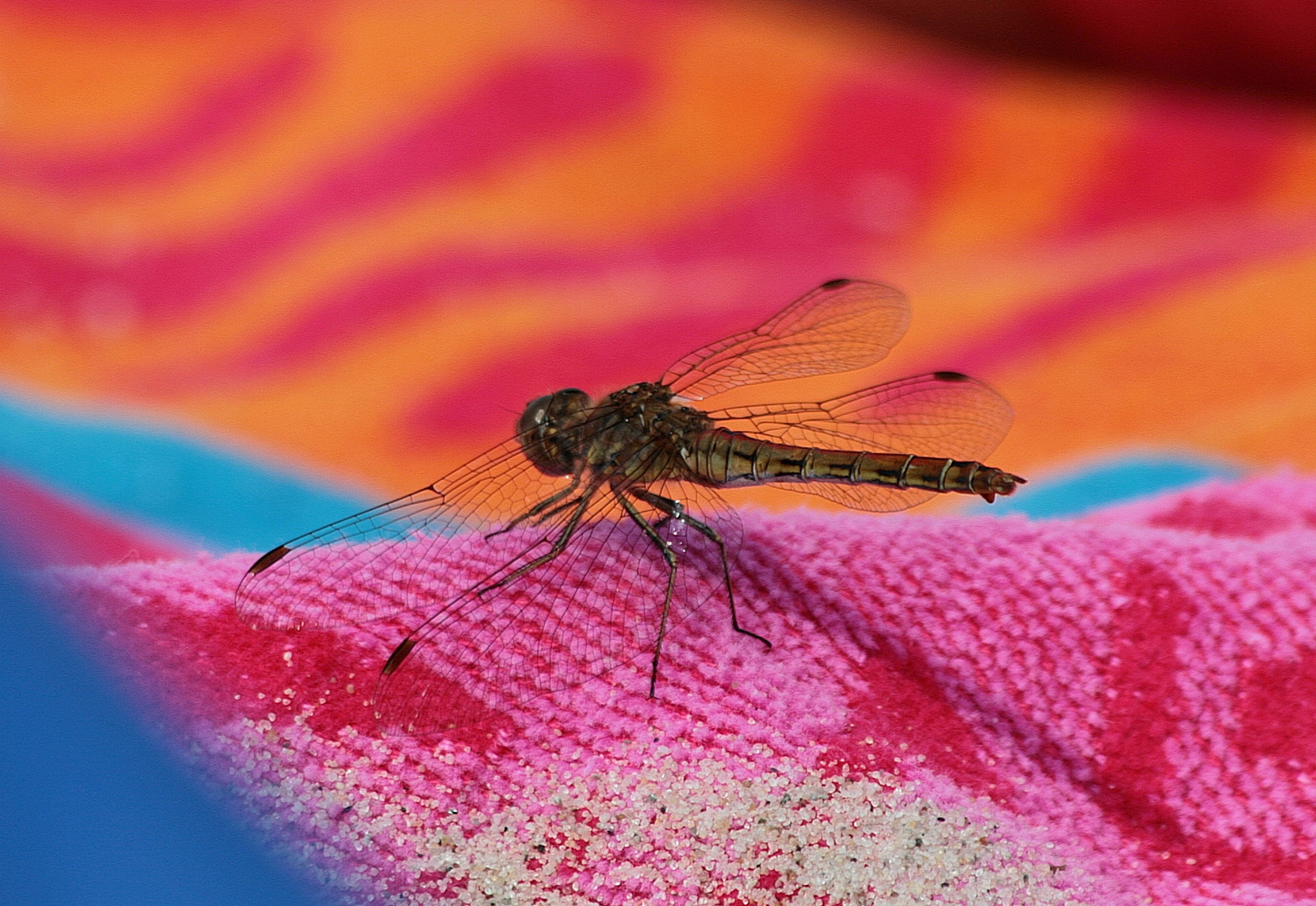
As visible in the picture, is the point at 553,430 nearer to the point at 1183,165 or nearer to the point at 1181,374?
the point at 1181,374

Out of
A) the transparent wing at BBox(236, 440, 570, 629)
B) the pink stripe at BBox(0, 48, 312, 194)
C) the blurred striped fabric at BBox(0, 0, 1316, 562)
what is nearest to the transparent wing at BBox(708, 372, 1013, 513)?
→ the transparent wing at BBox(236, 440, 570, 629)

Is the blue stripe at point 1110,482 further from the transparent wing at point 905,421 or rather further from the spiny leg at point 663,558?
the spiny leg at point 663,558

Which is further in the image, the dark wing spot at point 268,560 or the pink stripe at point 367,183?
the pink stripe at point 367,183

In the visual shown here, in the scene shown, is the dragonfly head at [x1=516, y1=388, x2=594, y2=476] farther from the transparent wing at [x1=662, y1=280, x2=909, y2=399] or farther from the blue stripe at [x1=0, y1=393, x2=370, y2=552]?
the blue stripe at [x1=0, y1=393, x2=370, y2=552]

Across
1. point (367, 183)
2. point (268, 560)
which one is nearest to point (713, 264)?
point (367, 183)

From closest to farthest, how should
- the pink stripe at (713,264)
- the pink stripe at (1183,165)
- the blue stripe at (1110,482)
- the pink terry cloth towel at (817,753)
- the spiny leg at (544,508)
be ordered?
the pink terry cloth towel at (817,753) → the spiny leg at (544,508) → the blue stripe at (1110,482) → the pink stripe at (713,264) → the pink stripe at (1183,165)

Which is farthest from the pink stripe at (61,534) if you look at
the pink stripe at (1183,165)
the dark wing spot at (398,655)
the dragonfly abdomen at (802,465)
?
the pink stripe at (1183,165)

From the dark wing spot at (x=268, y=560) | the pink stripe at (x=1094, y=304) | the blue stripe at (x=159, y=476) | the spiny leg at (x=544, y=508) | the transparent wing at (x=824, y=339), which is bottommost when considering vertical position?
the dark wing spot at (x=268, y=560)
